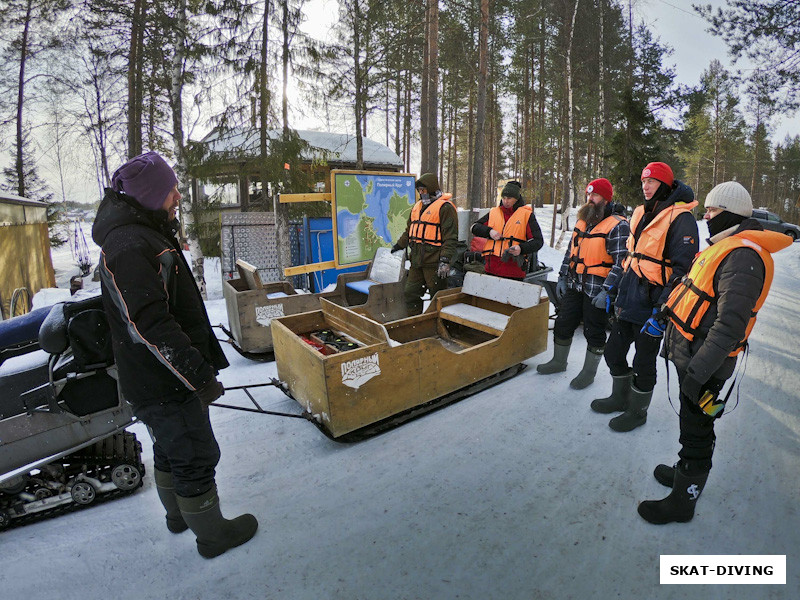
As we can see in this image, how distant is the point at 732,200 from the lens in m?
2.38

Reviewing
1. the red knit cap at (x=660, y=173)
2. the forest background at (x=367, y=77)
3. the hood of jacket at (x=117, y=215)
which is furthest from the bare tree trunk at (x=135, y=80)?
the red knit cap at (x=660, y=173)

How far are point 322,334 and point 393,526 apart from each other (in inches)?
82.6

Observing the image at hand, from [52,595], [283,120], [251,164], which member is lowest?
[52,595]

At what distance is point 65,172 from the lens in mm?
18281

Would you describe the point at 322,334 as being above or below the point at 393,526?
above

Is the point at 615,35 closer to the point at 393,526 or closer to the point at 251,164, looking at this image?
the point at 251,164

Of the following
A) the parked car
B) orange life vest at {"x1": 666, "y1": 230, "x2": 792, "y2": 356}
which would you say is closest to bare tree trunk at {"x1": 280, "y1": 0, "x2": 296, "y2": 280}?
orange life vest at {"x1": 666, "y1": 230, "x2": 792, "y2": 356}

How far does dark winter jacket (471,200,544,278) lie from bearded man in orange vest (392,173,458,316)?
36cm

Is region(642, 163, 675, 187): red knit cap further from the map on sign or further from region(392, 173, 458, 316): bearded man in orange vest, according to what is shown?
the map on sign

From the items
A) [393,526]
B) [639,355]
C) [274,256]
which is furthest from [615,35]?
[393,526]

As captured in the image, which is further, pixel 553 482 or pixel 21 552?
pixel 553 482

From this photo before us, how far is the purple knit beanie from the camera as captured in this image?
201 centimetres

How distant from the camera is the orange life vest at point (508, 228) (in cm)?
503

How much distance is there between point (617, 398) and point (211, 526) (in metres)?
3.18
